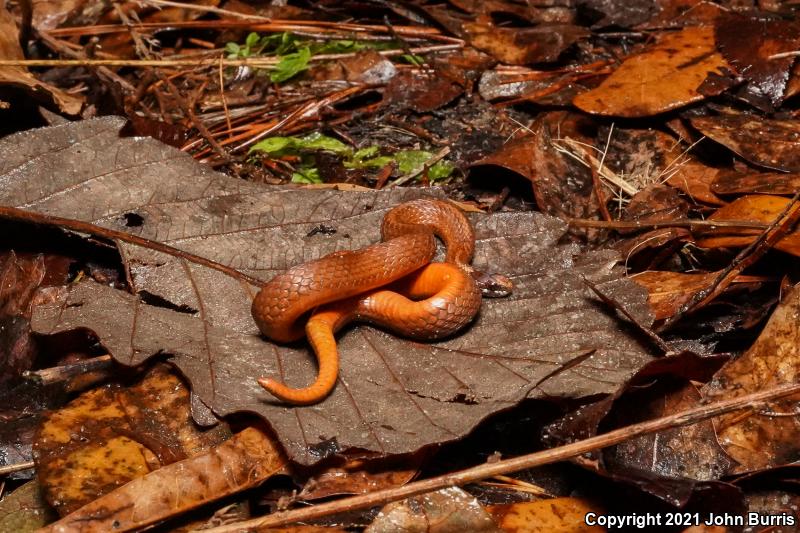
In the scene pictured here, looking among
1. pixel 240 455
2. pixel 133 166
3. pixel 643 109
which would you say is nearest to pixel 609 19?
pixel 643 109

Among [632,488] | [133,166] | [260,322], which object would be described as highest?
[133,166]

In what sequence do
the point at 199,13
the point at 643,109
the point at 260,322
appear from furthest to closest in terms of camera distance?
1. the point at 199,13
2. the point at 643,109
3. the point at 260,322

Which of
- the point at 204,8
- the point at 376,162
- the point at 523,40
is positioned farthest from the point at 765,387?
the point at 204,8

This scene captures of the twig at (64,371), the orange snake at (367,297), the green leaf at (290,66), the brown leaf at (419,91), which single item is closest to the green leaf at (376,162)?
the brown leaf at (419,91)

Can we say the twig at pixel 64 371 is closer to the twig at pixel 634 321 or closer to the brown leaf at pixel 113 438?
the brown leaf at pixel 113 438

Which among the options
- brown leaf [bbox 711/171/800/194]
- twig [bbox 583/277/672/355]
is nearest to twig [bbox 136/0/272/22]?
brown leaf [bbox 711/171/800/194]

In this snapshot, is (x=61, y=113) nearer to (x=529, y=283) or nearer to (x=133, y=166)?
(x=133, y=166)
